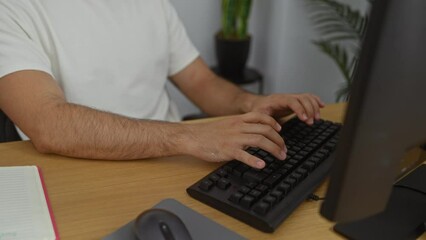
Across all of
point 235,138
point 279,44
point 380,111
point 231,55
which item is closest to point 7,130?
point 235,138

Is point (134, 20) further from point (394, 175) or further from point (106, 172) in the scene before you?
point (394, 175)

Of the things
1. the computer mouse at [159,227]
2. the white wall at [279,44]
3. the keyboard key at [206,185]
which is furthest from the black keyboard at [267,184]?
the white wall at [279,44]

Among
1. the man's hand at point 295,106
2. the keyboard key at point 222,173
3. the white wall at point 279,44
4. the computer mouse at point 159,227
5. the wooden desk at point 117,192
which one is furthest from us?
the white wall at point 279,44

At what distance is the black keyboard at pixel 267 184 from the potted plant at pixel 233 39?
1.29 m

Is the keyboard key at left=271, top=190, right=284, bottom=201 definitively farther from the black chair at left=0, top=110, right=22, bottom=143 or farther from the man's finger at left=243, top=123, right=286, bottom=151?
the black chair at left=0, top=110, right=22, bottom=143

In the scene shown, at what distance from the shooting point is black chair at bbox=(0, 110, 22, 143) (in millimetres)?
1123

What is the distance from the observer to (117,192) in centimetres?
83

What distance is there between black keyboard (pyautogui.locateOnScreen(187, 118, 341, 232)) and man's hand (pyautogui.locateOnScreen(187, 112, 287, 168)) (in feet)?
0.06

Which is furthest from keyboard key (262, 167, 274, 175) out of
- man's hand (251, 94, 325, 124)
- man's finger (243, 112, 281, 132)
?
man's hand (251, 94, 325, 124)

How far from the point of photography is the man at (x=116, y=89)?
949 millimetres

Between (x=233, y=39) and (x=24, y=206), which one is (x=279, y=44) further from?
(x=24, y=206)

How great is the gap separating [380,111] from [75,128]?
2.19 ft

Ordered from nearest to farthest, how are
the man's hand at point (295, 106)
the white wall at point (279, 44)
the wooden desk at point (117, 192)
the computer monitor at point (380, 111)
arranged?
1. the computer monitor at point (380, 111)
2. the wooden desk at point (117, 192)
3. the man's hand at point (295, 106)
4. the white wall at point (279, 44)

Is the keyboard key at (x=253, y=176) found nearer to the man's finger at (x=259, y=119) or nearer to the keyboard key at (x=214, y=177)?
the keyboard key at (x=214, y=177)
